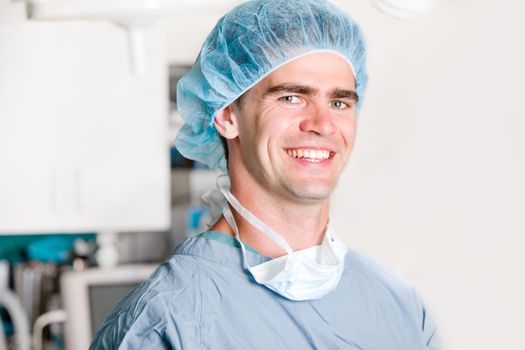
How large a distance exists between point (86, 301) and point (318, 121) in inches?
51.5

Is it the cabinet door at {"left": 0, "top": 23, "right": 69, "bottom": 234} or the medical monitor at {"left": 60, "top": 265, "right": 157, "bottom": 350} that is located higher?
the cabinet door at {"left": 0, "top": 23, "right": 69, "bottom": 234}

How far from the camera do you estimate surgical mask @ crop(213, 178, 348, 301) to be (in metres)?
1.61

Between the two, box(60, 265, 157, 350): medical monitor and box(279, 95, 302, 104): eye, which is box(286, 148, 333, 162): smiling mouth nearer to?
box(279, 95, 302, 104): eye

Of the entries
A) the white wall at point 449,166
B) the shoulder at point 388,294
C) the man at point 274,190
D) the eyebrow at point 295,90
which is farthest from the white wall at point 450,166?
the eyebrow at point 295,90

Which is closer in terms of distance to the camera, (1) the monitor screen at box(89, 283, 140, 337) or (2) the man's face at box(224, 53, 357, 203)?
(2) the man's face at box(224, 53, 357, 203)

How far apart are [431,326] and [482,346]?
568 mm

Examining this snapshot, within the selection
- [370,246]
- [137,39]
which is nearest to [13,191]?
[137,39]

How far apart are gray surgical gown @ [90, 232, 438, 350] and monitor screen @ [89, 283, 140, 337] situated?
3.41 ft

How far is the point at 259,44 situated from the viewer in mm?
1606

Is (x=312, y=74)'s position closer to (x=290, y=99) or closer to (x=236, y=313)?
(x=290, y=99)

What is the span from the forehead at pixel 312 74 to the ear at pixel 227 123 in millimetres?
74

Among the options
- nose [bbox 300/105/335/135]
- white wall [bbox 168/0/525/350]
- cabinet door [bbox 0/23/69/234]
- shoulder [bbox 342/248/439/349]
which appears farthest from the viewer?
cabinet door [bbox 0/23/69/234]

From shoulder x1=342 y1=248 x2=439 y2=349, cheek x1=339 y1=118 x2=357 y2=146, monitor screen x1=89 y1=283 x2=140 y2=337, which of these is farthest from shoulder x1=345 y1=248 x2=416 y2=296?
monitor screen x1=89 y1=283 x2=140 y2=337

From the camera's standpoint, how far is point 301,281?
5.33 feet
